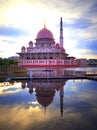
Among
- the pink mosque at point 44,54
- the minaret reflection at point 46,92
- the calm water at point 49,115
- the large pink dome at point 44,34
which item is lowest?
the calm water at point 49,115

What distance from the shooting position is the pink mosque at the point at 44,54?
Answer: 52.2m

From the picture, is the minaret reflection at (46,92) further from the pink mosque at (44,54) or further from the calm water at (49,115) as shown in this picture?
the pink mosque at (44,54)

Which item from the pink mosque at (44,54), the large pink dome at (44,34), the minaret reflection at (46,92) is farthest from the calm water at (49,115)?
the large pink dome at (44,34)

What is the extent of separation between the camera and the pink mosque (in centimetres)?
5216

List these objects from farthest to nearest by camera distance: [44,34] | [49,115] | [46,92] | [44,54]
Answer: [44,34] → [44,54] → [46,92] → [49,115]

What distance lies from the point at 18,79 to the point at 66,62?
34.4 metres

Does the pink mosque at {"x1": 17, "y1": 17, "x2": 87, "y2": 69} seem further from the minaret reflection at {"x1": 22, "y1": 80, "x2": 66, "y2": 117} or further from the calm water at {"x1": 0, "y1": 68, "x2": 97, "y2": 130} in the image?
the calm water at {"x1": 0, "y1": 68, "x2": 97, "y2": 130}

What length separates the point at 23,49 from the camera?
56.0m

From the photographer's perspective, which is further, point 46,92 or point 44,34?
point 44,34

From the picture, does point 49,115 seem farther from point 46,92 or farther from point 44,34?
point 44,34

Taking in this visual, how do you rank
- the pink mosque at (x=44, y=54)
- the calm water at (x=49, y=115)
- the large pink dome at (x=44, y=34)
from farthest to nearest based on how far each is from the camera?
the large pink dome at (x=44, y=34), the pink mosque at (x=44, y=54), the calm water at (x=49, y=115)

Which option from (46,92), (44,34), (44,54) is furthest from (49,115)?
(44,34)

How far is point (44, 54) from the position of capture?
53906 millimetres

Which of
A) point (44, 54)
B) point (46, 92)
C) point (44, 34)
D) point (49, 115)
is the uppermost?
point (44, 34)
